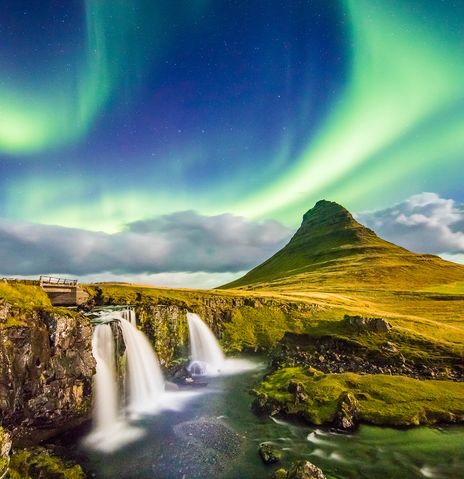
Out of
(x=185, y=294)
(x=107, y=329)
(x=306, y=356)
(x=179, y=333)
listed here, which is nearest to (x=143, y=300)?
(x=179, y=333)

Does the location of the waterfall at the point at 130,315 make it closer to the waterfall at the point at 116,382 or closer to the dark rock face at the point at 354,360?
the waterfall at the point at 116,382

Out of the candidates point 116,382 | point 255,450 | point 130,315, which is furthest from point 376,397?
point 130,315

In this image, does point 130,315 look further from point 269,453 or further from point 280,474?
point 280,474

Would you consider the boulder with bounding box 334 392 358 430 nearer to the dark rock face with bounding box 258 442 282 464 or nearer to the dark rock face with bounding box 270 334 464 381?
the dark rock face with bounding box 258 442 282 464

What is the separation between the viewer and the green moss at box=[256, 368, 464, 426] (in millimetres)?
38469

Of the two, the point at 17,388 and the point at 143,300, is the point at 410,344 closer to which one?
the point at 143,300

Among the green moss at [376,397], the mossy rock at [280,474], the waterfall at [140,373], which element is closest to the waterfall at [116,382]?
the waterfall at [140,373]

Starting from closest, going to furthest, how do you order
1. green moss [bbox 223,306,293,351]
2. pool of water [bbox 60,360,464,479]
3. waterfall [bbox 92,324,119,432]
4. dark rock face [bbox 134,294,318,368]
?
pool of water [bbox 60,360,464,479], waterfall [bbox 92,324,119,432], dark rock face [bbox 134,294,318,368], green moss [bbox 223,306,293,351]

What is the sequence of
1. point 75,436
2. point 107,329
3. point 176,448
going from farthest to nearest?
point 107,329, point 75,436, point 176,448

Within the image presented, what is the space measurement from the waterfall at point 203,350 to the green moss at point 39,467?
111 ft

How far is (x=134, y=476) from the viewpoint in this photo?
2850 cm

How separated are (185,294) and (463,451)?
59.7m

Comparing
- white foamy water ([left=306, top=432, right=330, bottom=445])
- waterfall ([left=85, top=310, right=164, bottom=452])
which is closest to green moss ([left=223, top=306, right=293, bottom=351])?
waterfall ([left=85, top=310, right=164, bottom=452])

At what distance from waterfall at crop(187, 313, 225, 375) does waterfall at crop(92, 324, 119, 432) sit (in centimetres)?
2099
